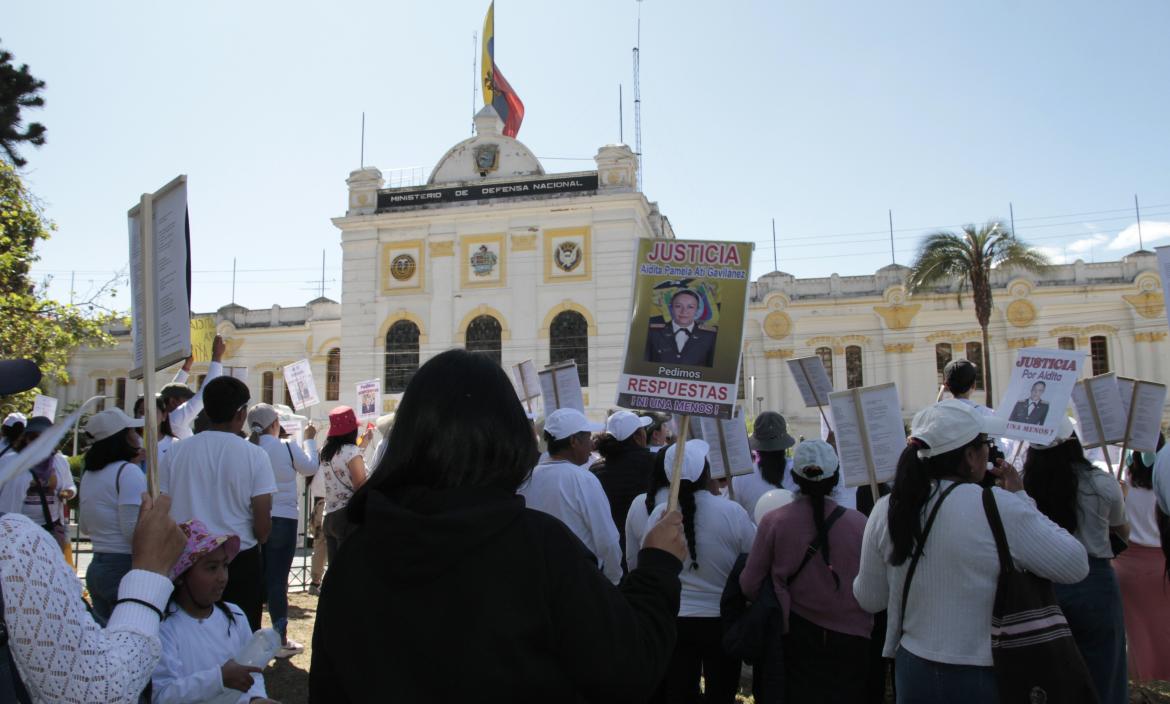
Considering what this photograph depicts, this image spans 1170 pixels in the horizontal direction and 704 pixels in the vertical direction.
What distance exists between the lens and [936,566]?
3.34 metres

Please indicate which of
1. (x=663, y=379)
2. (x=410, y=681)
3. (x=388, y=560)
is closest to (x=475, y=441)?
(x=388, y=560)

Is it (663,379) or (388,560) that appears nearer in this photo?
(388,560)

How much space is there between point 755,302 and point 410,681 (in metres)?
32.8

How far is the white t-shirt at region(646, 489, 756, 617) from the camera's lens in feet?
15.8

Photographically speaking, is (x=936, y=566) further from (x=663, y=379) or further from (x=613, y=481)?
(x=613, y=481)

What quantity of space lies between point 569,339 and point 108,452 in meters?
25.4

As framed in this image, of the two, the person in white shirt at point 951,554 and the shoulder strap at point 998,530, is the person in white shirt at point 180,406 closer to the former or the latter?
the person in white shirt at point 951,554

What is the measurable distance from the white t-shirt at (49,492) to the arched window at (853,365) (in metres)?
28.6

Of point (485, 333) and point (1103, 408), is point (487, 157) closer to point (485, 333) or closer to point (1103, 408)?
point (485, 333)

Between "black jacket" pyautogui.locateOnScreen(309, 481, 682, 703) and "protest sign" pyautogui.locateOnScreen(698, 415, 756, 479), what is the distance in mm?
5162

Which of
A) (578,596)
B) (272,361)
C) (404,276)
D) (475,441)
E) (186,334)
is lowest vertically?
(578,596)

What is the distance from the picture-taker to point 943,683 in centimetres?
332

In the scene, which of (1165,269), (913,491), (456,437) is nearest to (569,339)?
(1165,269)

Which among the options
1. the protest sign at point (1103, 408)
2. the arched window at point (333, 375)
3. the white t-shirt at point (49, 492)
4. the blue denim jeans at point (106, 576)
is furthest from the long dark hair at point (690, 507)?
the arched window at point (333, 375)
